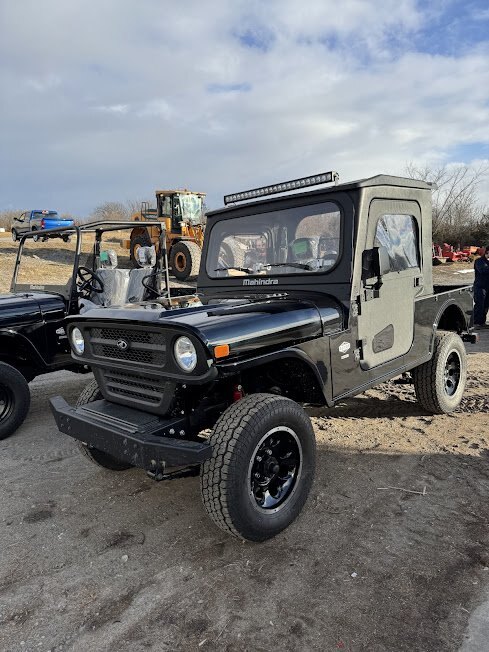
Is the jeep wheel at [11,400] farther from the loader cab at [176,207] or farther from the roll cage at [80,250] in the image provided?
the loader cab at [176,207]

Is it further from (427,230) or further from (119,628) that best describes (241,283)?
(119,628)

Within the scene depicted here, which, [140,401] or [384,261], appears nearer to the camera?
[140,401]

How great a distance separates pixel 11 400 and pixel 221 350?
2.88m

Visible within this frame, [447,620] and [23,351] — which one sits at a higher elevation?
[23,351]

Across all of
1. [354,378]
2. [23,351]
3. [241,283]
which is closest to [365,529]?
[354,378]

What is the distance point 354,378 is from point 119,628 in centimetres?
211

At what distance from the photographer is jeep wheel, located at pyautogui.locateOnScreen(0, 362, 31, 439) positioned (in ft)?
15.0

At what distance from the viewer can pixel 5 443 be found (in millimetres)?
4500

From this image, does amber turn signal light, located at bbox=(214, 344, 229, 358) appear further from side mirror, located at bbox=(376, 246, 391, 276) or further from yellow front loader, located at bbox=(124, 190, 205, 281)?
yellow front loader, located at bbox=(124, 190, 205, 281)

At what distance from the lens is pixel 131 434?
9.09ft

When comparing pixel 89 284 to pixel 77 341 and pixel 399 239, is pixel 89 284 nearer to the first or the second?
pixel 77 341

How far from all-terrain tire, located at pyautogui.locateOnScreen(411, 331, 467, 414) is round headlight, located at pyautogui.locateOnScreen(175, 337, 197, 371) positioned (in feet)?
9.09

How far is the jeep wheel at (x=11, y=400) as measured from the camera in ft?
15.0

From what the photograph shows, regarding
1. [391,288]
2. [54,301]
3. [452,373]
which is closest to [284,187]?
[391,288]
